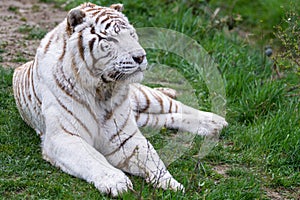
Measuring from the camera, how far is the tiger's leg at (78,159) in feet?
13.7

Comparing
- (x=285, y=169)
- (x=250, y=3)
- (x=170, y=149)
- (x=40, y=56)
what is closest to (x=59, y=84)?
(x=40, y=56)

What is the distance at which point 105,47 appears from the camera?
4.35 m

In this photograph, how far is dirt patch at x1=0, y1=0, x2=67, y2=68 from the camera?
6852 millimetres

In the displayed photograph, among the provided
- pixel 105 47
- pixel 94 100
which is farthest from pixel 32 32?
pixel 105 47

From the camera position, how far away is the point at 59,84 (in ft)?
15.0

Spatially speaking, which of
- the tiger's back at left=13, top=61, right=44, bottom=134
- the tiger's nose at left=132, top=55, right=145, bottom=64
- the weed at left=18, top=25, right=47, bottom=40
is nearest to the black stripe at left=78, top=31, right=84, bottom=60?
the tiger's nose at left=132, top=55, right=145, bottom=64

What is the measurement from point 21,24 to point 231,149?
3.61m

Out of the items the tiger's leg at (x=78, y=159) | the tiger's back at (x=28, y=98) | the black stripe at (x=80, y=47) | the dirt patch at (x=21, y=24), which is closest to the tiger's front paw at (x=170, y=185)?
the tiger's leg at (x=78, y=159)

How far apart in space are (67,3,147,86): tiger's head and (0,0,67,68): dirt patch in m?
2.31

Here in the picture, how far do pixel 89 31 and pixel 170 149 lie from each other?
1306 mm

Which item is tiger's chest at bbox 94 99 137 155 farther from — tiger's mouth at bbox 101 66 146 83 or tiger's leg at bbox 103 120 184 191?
tiger's mouth at bbox 101 66 146 83

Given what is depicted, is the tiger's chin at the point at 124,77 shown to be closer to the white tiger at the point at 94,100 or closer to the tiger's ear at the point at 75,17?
the white tiger at the point at 94,100

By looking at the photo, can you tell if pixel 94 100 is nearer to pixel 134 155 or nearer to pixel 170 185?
pixel 134 155

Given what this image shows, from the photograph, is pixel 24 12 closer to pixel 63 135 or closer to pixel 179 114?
pixel 179 114
